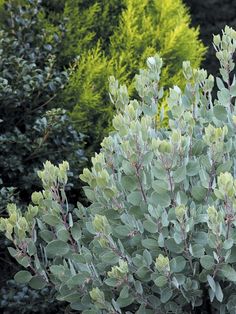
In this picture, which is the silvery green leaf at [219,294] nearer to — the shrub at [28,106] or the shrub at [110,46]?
the shrub at [28,106]

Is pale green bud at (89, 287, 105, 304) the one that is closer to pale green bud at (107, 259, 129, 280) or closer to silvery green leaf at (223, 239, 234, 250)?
pale green bud at (107, 259, 129, 280)

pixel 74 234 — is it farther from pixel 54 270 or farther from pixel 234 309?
pixel 234 309

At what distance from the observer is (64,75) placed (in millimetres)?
4098

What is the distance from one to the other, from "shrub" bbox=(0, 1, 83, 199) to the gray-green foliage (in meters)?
1.11

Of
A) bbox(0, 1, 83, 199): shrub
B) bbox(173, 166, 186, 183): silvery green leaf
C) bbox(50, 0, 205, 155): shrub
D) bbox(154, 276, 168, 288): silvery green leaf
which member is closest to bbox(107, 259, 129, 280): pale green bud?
bbox(154, 276, 168, 288): silvery green leaf

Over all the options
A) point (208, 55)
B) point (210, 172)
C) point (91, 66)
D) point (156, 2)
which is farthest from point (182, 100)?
point (208, 55)

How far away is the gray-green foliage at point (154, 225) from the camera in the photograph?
2.41 m

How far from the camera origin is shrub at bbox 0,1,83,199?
3.93 metres

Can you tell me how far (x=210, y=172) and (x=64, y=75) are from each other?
1.79 metres

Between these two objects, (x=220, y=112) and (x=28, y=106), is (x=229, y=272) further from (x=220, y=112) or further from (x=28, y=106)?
(x=28, y=106)

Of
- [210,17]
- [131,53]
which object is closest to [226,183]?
[131,53]

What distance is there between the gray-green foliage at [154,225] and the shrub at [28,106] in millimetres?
1109

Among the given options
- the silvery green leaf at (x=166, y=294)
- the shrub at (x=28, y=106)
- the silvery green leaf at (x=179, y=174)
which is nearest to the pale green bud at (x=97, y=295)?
the silvery green leaf at (x=166, y=294)

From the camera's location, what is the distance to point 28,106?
4199 mm
